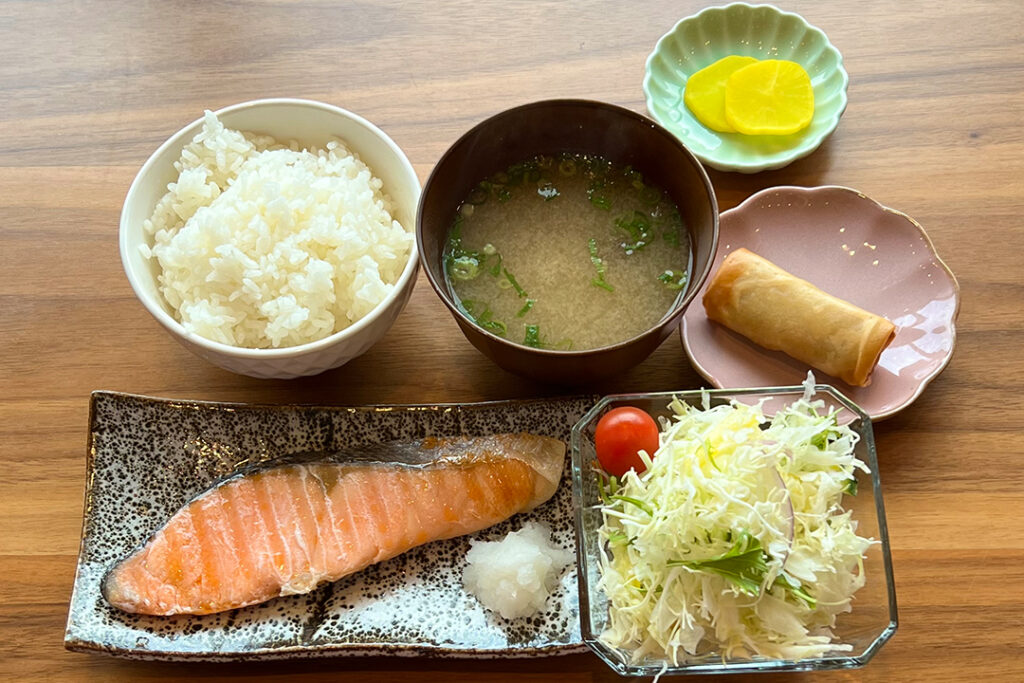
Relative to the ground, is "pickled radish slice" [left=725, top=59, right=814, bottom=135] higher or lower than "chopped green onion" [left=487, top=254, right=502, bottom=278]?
higher

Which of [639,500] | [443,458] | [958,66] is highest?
Result: [958,66]

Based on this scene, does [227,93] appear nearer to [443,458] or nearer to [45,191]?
[45,191]

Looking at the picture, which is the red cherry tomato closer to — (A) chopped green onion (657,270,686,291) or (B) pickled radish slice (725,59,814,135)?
(A) chopped green onion (657,270,686,291)

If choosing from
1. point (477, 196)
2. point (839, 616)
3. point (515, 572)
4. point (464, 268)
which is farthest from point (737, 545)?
A: point (477, 196)

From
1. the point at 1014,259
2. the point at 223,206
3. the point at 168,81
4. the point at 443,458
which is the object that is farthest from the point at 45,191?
the point at 1014,259

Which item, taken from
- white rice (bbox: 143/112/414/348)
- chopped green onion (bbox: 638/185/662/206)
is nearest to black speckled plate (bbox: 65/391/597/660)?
white rice (bbox: 143/112/414/348)

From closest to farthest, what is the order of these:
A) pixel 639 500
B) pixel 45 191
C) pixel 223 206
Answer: pixel 639 500 → pixel 223 206 → pixel 45 191

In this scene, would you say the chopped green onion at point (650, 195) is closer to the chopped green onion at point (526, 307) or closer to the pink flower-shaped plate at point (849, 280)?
the pink flower-shaped plate at point (849, 280)
